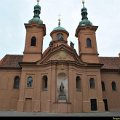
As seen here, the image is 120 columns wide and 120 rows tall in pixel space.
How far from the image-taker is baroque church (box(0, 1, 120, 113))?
2889 centimetres

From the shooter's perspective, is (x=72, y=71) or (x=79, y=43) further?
(x=79, y=43)

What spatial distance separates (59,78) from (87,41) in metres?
8.89

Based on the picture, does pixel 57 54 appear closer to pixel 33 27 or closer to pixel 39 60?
pixel 39 60

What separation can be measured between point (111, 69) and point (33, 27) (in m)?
14.5

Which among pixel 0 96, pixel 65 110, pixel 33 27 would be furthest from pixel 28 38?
pixel 65 110

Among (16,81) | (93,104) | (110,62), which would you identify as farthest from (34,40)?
(110,62)

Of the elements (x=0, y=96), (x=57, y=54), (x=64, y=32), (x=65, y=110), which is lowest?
(x=65, y=110)

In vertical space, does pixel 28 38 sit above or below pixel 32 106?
above

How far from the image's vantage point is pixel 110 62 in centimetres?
3812

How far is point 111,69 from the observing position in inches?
1373

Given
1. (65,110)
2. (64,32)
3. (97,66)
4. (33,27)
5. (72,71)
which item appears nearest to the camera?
(65,110)

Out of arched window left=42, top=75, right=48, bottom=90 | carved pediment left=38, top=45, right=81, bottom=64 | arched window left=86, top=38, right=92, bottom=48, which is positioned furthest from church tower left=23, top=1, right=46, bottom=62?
arched window left=86, top=38, right=92, bottom=48

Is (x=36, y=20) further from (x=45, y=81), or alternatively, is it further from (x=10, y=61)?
(x=45, y=81)

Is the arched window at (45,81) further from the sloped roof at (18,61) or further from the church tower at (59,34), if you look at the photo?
the church tower at (59,34)
